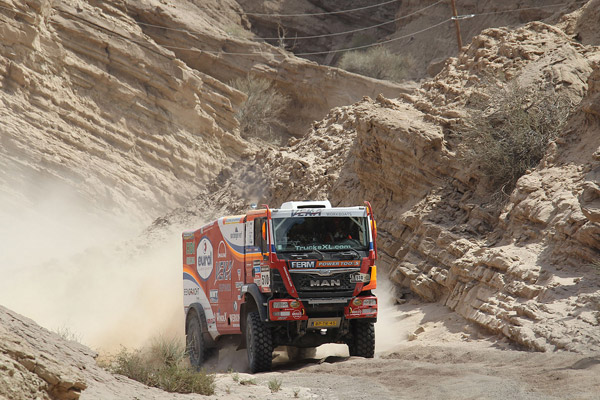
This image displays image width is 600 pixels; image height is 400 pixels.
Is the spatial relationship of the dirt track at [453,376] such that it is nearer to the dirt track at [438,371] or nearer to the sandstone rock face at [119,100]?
the dirt track at [438,371]

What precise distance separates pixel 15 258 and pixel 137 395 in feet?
71.3

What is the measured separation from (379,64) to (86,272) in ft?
96.6

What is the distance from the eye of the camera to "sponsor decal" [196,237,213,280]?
49.1 ft

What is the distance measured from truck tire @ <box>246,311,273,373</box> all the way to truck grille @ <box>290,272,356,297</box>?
2.98 feet

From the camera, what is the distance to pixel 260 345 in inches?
494

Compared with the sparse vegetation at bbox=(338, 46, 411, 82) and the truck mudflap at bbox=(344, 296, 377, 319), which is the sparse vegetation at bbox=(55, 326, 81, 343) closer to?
the truck mudflap at bbox=(344, 296, 377, 319)

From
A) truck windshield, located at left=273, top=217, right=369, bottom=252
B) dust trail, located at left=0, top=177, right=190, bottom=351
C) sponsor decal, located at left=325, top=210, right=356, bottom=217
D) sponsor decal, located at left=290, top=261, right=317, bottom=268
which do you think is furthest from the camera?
dust trail, located at left=0, top=177, right=190, bottom=351

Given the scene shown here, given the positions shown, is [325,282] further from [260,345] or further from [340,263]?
[260,345]

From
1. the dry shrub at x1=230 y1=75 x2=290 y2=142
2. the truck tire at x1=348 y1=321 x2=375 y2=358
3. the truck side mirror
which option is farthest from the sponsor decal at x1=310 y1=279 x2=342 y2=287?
the dry shrub at x1=230 y1=75 x2=290 y2=142

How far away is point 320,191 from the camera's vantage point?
2273 centimetres

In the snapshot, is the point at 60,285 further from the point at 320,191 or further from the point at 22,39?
the point at 22,39

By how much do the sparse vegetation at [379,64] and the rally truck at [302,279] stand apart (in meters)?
36.1

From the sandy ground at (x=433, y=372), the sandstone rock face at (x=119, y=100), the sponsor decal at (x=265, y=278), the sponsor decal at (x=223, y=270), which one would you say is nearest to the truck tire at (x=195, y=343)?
the sandy ground at (x=433, y=372)

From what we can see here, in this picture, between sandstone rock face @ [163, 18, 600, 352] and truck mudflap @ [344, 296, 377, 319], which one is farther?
sandstone rock face @ [163, 18, 600, 352]
